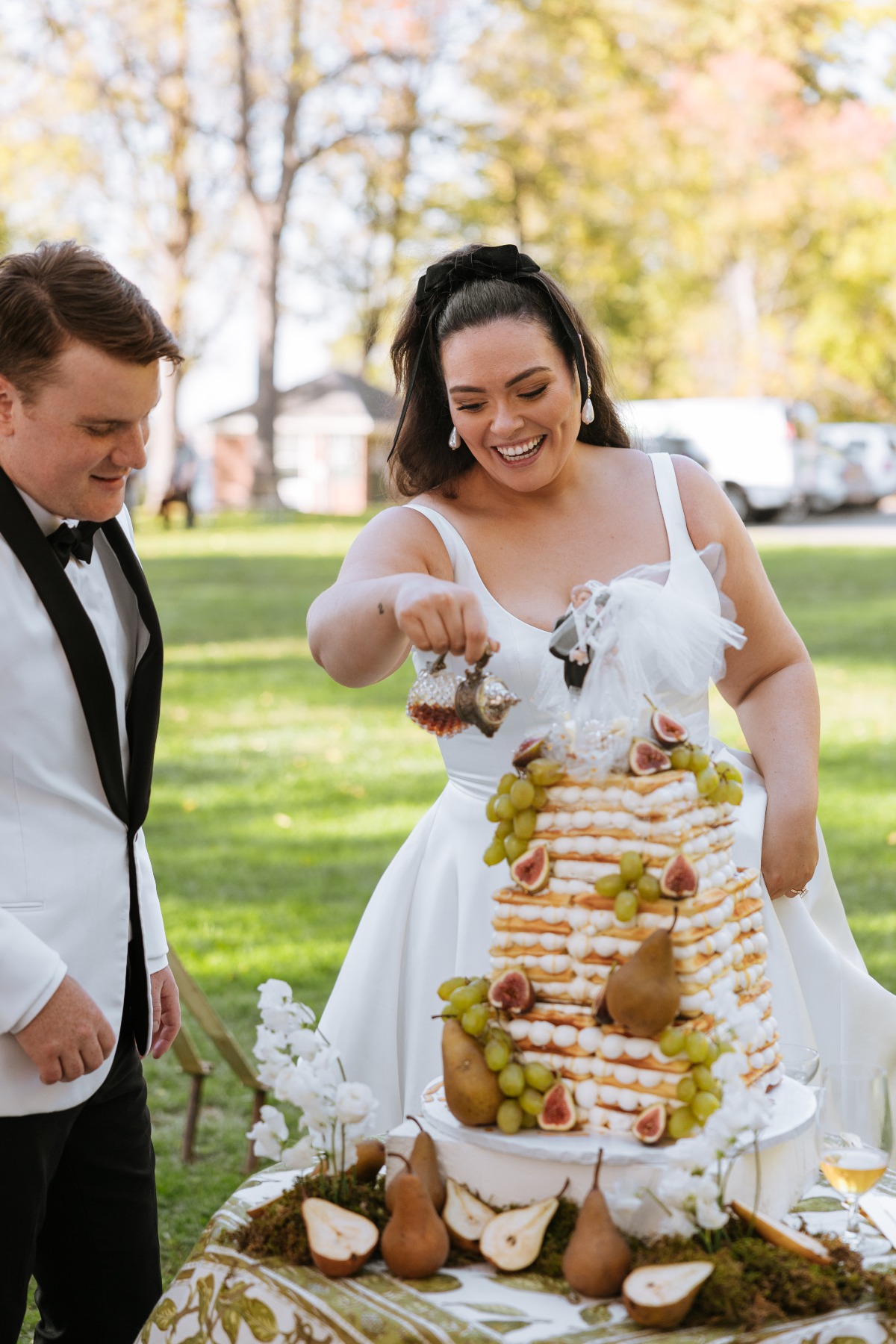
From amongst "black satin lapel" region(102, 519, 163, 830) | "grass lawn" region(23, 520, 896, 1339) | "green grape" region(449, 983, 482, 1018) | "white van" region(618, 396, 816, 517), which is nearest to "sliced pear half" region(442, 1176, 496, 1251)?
"green grape" region(449, 983, 482, 1018)

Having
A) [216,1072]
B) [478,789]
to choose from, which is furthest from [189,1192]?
[478,789]

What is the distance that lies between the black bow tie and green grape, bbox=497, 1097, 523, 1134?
3.52 feet

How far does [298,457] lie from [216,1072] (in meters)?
49.3

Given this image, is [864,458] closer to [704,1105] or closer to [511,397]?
[511,397]

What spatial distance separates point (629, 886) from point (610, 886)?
26 millimetres

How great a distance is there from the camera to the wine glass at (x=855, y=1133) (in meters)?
1.94

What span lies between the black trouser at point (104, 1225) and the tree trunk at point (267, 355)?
30.3m

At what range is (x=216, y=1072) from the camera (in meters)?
5.36

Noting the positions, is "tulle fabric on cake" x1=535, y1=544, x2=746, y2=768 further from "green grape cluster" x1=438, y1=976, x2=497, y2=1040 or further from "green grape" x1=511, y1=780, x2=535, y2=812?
"green grape cluster" x1=438, y1=976, x2=497, y2=1040

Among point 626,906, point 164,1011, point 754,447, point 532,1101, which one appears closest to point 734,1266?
point 532,1101

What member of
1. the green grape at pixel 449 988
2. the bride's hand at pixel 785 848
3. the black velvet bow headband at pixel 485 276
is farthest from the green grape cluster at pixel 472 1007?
the black velvet bow headband at pixel 485 276

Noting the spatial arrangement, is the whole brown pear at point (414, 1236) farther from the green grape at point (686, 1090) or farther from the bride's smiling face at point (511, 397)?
the bride's smiling face at point (511, 397)

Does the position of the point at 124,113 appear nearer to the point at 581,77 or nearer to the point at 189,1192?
the point at 581,77

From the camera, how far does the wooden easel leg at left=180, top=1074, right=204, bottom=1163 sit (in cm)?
450
